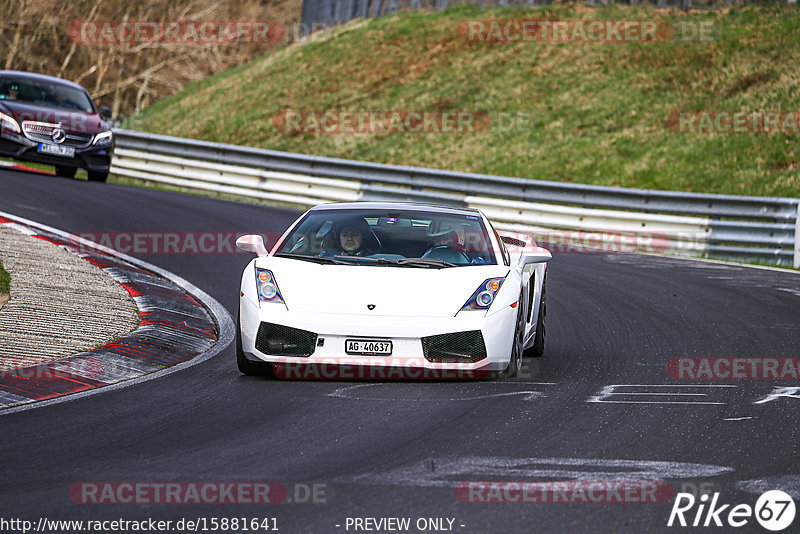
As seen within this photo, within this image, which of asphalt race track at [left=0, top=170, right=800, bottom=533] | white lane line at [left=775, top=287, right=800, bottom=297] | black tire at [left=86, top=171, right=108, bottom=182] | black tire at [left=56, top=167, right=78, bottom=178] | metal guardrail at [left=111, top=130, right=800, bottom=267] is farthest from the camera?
black tire at [left=56, top=167, right=78, bottom=178]

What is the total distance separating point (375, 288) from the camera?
8.46 meters

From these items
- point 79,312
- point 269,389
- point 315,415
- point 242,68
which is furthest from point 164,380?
point 242,68

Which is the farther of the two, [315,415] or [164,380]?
[164,380]

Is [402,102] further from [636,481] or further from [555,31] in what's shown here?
[636,481]

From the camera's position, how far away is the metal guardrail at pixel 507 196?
19.2 m

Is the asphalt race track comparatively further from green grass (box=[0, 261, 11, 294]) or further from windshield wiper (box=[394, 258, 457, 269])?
green grass (box=[0, 261, 11, 294])

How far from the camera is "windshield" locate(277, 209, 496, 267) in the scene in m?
9.12

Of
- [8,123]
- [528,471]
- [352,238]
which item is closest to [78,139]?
[8,123]

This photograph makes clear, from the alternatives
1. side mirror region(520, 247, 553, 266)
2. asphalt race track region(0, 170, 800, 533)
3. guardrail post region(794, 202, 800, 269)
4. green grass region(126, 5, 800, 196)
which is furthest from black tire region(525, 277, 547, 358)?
green grass region(126, 5, 800, 196)

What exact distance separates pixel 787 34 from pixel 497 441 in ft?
89.5

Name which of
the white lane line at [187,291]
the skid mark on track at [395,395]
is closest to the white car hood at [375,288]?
the skid mark on track at [395,395]

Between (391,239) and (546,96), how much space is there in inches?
966

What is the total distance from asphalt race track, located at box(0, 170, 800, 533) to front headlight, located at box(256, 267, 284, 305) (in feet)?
1.81

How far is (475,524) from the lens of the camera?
16.5ft
